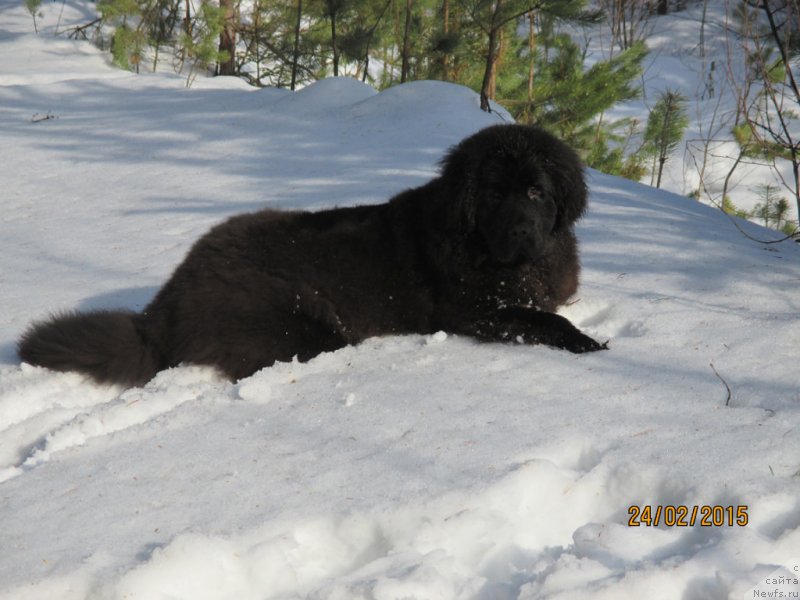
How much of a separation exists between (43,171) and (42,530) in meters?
5.69

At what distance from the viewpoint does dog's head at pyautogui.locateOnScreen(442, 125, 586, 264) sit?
152 inches

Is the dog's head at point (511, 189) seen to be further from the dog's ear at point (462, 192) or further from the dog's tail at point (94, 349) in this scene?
the dog's tail at point (94, 349)

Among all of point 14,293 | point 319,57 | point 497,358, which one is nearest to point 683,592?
point 497,358

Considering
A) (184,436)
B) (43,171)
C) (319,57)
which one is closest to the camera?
(184,436)

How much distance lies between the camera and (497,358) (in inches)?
140

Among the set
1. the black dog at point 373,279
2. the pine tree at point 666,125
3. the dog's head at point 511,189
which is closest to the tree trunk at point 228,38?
the pine tree at point 666,125

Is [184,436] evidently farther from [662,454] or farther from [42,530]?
[662,454]

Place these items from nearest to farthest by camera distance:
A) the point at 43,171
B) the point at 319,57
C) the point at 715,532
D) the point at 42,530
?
1. the point at 715,532
2. the point at 42,530
3. the point at 43,171
4. the point at 319,57

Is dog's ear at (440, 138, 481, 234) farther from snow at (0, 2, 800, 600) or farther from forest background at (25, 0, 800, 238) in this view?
forest background at (25, 0, 800, 238)

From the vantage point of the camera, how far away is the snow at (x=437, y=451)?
211cm

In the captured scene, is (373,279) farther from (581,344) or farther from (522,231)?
(581,344)
